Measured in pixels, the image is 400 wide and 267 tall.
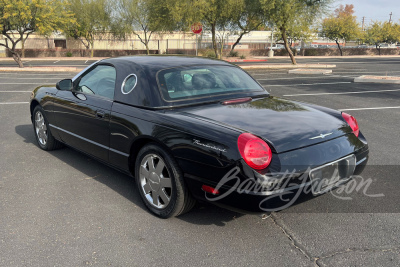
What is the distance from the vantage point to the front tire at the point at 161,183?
3.41 metres

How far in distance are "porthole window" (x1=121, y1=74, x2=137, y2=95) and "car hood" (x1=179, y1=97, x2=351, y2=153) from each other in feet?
2.34

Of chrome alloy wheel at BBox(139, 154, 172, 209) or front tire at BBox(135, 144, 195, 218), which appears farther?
chrome alloy wheel at BBox(139, 154, 172, 209)

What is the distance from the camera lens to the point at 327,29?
57500mm

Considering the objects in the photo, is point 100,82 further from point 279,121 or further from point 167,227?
point 279,121

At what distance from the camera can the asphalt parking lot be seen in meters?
3.00

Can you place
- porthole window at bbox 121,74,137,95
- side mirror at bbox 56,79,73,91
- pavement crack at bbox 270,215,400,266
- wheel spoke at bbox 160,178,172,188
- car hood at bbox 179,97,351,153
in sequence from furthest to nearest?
side mirror at bbox 56,79,73,91 < porthole window at bbox 121,74,137,95 < wheel spoke at bbox 160,178,172,188 < car hood at bbox 179,97,351,153 < pavement crack at bbox 270,215,400,266

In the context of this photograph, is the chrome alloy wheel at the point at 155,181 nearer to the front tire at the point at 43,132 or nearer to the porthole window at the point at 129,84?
the porthole window at the point at 129,84

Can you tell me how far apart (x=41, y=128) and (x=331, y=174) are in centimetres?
449

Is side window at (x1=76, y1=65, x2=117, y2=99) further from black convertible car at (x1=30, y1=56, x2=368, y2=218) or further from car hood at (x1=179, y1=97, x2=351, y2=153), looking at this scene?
car hood at (x1=179, y1=97, x2=351, y2=153)

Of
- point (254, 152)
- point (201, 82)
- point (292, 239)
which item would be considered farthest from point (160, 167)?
point (292, 239)

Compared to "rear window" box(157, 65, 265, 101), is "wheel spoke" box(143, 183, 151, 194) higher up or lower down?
lower down

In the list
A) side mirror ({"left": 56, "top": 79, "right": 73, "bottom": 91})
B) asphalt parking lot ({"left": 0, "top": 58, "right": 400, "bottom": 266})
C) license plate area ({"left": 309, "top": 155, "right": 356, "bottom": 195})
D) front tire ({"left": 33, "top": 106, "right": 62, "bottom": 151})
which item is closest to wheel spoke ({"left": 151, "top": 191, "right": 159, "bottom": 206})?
asphalt parking lot ({"left": 0, "top": 58, "right": 400, "bottom": 266})

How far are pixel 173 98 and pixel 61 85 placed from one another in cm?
197

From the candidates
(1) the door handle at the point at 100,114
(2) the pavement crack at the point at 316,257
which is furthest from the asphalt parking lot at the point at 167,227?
(1) the door handle at the point at 100,114
